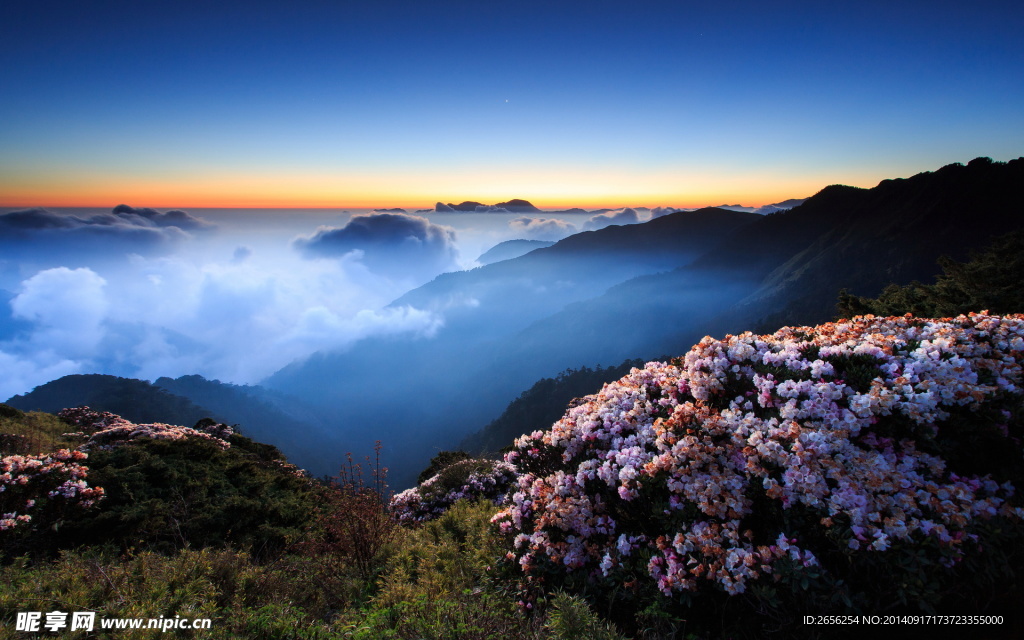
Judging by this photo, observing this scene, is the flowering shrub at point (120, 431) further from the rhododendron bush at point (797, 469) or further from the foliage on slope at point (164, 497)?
the rhododendron bush at point (797, 469)

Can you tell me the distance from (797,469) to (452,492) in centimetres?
972

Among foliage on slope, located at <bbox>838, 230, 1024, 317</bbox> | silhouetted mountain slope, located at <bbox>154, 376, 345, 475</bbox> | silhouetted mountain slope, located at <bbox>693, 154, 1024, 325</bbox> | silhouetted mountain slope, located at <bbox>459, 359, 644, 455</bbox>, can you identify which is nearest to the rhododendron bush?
foliage on slope, located at <bbox>838, 230, 1024, 317</bbox>

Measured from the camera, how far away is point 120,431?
1116cm

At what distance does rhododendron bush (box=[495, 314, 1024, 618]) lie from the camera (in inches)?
119

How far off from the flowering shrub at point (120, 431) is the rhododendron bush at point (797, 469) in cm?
1111

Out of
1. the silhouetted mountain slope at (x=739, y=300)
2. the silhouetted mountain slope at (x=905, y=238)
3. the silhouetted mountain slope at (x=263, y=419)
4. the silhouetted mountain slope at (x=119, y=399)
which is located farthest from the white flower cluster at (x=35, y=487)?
the silhouetted mountain slope at (x=263, y=419)

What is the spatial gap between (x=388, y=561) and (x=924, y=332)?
263 inches

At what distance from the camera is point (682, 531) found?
3426mm

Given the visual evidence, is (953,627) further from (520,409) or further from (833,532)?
(520,409)

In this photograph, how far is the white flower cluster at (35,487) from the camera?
6.30 meters
